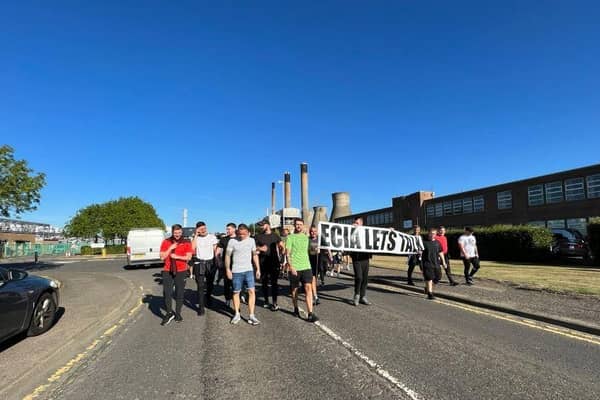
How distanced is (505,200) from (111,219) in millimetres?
65096

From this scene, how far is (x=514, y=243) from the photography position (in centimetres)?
2309

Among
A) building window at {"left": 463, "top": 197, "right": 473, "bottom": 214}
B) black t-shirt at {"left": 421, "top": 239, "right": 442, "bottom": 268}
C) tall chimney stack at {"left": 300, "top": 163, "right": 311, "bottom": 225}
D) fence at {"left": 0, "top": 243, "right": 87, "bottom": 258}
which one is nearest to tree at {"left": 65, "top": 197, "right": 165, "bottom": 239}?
fence at {"left": 0, "top": 243, "right": 87, "bottom": 258}

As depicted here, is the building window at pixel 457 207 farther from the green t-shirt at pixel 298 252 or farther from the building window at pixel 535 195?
the green t-shirt at pixel 298 252

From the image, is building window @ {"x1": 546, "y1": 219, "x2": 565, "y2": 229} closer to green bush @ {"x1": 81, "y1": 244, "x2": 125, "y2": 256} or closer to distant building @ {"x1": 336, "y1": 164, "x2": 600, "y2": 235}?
distant building @ {"x1": 336, "y1": 164, "x2": 600, "y2": 235}

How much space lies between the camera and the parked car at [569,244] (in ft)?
69.0

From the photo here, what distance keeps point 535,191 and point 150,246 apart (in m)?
33.5

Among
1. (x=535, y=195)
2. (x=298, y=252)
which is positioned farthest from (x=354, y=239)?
(x=535, y=195)

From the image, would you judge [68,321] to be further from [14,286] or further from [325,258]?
[325,258]

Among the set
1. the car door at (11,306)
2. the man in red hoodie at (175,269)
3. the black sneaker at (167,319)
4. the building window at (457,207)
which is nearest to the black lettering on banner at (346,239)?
the man in red hoodie at (175,269)

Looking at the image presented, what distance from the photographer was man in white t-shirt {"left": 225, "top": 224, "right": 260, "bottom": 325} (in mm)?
7762

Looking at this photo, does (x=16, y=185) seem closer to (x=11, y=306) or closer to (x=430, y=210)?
(x=11, y=306)

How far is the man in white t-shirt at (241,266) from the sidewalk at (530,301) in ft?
16.8

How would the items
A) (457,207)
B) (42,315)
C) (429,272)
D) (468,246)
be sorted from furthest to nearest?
1. (457,207)
2. (468,246)
3. (429,272)
4. (42,315)

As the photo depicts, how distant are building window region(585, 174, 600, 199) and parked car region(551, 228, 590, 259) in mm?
13058
